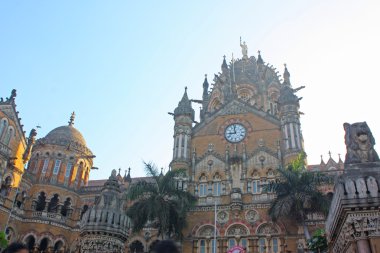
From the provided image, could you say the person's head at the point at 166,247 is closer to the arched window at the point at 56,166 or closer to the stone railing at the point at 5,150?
the stone railing at the point at 5,150

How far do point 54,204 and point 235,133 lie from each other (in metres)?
18.3

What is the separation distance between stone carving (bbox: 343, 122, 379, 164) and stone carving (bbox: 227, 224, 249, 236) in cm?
2091

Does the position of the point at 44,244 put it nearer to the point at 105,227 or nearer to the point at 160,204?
the point at 160,204

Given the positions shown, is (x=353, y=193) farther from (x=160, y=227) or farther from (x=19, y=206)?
(x=19, y=206)

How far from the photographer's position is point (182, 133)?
120 feet

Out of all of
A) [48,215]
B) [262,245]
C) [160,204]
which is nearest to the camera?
[160,204]

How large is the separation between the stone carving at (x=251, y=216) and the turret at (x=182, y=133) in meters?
6.97

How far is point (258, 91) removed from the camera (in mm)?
52031

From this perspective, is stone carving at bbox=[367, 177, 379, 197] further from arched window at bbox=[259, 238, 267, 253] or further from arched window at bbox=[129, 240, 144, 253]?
arched window at bbox=[129, 240, 144, 253]

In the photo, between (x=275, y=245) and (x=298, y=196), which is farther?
(x=275, y=245)

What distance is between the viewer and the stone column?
9.06 m

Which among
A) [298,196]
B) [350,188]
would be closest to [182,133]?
[298,196]

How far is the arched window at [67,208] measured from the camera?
37.4 metres

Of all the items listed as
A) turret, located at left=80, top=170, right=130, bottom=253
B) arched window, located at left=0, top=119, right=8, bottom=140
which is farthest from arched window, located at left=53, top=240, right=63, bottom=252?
turret, located at left=80, top=170, right=130, bottom=253
